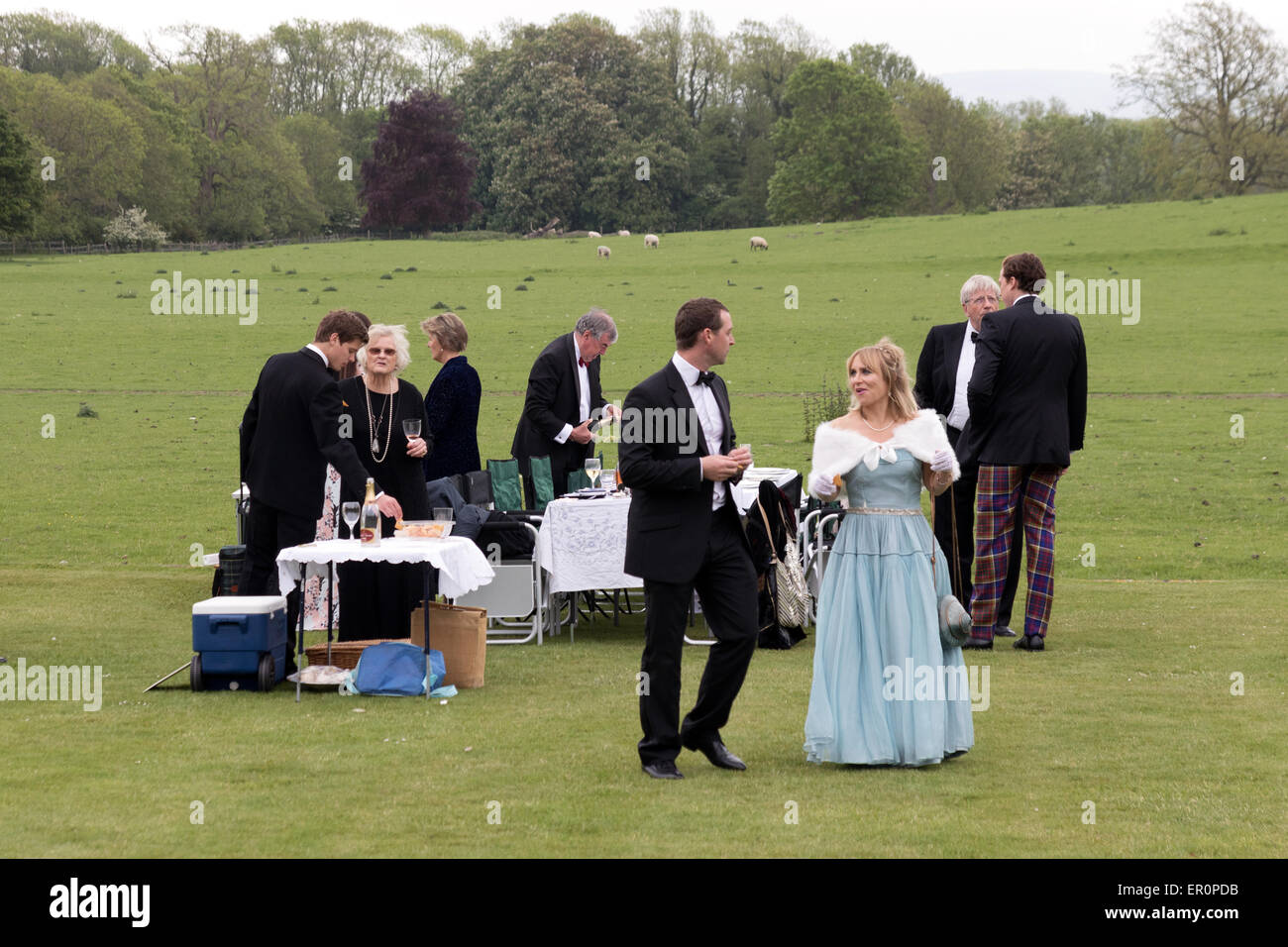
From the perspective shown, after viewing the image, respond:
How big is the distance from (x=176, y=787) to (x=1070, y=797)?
3.92 metres

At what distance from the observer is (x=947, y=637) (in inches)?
291

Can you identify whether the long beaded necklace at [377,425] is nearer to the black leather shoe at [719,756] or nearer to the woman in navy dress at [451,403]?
the woman in navy dress at [451,403]

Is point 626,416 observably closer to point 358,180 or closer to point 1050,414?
point 1050,414

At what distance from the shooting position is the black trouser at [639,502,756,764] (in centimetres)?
700

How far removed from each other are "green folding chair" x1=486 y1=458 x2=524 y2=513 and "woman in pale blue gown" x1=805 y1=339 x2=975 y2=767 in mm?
4812

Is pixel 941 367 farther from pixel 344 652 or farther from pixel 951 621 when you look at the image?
pixel 344 652

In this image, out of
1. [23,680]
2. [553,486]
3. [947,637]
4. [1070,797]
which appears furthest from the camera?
[553,486]

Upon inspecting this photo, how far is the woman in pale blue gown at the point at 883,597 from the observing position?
7.22 m

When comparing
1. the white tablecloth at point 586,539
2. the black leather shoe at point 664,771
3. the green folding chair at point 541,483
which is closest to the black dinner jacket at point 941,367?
the white tablecloth at point 586,539

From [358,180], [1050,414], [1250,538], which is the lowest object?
[1250,538]

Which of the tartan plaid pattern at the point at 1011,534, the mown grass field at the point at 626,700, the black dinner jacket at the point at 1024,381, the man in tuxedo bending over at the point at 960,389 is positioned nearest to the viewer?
the mown grass field at the point at 626,700

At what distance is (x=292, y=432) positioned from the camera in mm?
9484
